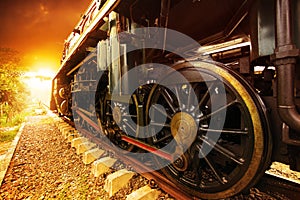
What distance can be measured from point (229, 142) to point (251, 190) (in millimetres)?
947

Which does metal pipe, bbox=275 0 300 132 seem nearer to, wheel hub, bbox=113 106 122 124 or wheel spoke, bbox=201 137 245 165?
wheel spoke, bbox=201 137 245 165

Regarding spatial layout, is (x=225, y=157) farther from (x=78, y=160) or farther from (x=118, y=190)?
(x=78, y=160)

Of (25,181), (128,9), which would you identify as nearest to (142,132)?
(128,9)

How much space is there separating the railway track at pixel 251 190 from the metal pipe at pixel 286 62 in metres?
0.67

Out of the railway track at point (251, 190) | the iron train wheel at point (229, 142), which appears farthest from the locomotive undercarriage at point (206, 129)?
the railway track at point (251, 190)

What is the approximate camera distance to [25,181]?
2617 millimetres

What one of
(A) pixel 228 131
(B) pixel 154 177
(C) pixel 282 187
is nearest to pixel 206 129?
(A) pixel 228 131

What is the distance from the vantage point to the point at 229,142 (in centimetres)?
167

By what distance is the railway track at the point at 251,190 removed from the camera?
138 centimetres

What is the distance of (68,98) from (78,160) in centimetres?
422

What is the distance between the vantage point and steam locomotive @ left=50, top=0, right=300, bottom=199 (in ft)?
4.00

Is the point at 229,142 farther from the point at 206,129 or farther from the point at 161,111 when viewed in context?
the point at 161,111

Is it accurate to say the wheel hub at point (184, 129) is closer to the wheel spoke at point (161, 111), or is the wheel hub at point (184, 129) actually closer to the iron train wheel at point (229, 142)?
the iron train wheel at point (229, 142)

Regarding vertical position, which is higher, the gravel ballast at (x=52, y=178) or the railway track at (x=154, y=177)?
the railway track at (x=154, y=177)
